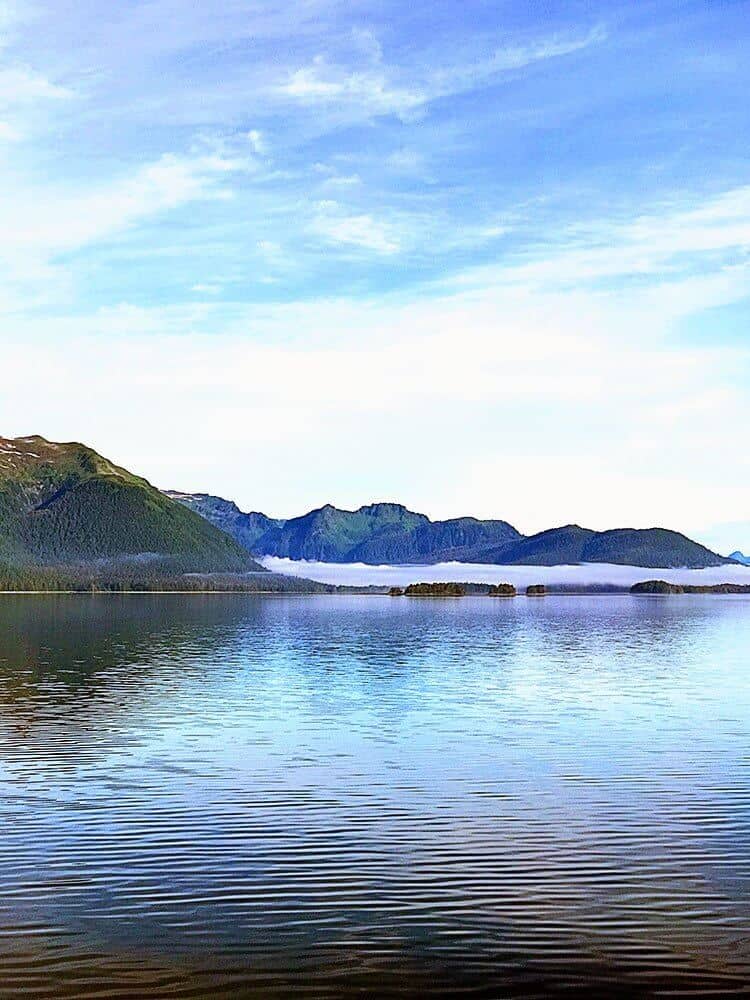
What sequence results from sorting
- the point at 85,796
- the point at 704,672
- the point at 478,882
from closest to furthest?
the point at 478,882 < the point at 85,796 < the point at 704,672

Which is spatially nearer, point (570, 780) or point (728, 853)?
point (728, 853)

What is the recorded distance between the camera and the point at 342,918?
78.8 ft

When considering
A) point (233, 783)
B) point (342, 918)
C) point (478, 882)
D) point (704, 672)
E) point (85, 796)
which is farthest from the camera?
point (704, 672)

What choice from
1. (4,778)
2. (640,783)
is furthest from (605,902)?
(4,778)

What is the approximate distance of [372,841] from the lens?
3047 cm

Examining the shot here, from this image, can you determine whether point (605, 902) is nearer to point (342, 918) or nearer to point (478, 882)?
point (478, 882)

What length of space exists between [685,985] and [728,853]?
9.48 metres

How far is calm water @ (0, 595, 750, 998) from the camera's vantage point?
21.4 m

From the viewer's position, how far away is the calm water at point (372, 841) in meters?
21.4

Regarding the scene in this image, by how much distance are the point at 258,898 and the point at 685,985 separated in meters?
9.43

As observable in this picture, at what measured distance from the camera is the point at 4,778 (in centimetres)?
3853

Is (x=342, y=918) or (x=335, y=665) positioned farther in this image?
(x=335, y=665)

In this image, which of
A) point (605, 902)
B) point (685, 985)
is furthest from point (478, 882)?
point (685, 985)

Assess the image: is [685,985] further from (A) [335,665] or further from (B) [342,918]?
(A) [335,665]
